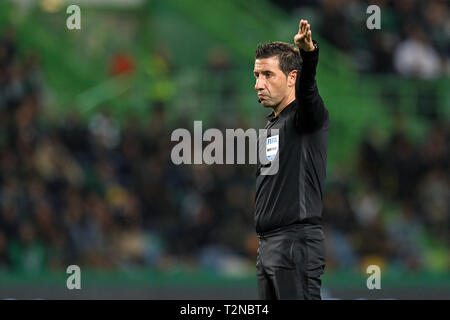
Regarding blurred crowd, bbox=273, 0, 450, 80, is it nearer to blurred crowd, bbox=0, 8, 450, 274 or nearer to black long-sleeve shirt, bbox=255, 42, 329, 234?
blurred crowd, bbox=0, 8, 450, 274

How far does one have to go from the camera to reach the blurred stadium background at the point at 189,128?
12.6 metres

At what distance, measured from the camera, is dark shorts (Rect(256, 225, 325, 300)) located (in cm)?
556

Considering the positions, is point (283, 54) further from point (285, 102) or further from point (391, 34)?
point (391, 34)

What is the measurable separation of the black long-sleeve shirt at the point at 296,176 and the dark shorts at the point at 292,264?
0.26 ft

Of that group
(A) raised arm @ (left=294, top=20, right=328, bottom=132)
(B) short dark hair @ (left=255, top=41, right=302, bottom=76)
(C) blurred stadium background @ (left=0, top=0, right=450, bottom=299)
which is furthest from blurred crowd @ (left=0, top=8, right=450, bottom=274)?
(A) raised arm @ (left=294, top=20, right=328, bottom=132)

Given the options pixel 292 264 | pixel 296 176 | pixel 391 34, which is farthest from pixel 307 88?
pixel 391 34

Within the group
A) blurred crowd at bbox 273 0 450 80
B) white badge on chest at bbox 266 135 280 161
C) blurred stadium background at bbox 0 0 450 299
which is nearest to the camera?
white badge on chest at bbox 266 135 280 161

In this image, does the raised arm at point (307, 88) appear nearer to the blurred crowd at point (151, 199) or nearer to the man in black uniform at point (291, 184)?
the man in black uniform at point (291, 184)

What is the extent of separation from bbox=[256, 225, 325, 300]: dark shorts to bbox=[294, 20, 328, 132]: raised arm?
2.12 ft

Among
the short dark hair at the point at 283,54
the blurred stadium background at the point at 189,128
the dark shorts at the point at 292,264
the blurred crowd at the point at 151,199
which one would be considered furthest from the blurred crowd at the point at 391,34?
the dark shorts at the point at 292,264

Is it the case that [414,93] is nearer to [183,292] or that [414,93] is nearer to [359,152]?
[359,152]

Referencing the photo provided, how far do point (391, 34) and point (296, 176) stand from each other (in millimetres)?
11318

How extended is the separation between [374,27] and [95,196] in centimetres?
605
